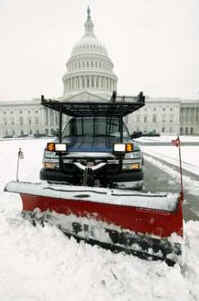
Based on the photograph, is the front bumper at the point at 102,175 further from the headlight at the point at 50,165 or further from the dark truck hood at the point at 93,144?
the dark truck hood at the point at 93,144

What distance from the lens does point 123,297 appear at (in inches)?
59.6

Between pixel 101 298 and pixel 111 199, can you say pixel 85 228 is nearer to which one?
pixel 111 199

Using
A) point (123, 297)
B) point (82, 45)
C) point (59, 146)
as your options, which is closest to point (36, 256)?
point (123, 297)

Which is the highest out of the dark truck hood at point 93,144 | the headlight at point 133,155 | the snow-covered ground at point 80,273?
the dark truck hood at point 93,144

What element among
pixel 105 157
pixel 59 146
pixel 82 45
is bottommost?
pixel 105 157

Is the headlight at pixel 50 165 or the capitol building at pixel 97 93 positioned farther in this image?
the capitol building at pixel 97 93

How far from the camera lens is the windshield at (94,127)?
3836mm

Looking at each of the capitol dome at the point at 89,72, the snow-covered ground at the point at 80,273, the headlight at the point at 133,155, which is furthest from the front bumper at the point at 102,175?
the capitol dome at the point at 89,72

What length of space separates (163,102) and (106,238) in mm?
81567

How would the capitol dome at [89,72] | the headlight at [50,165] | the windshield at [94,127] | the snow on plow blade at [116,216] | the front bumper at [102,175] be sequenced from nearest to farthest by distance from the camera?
the snow on plow blade at [116,216]
the front bumper at [102,175]
the headlight at [50,165]
the windshield at [94,127]
the capitol dome at [89,72]

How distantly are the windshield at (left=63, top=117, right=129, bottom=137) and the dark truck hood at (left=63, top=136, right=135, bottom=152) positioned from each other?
10.2 inches

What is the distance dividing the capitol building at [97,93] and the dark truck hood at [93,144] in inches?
2450

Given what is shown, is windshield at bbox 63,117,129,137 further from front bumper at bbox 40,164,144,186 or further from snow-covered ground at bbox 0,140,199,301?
snow-covered ground at bbox 0,140,199,301

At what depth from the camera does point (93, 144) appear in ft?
10.3
